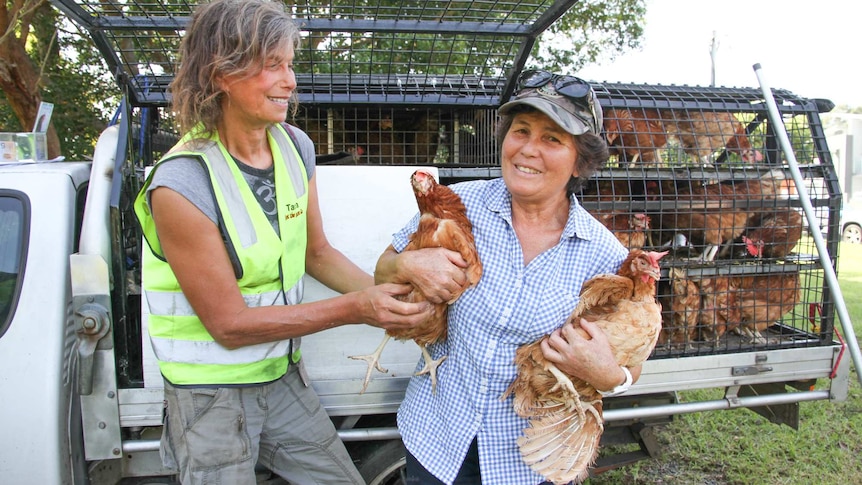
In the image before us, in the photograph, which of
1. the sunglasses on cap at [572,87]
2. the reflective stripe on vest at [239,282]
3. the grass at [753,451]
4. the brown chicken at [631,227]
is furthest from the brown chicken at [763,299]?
the reflective stripe on vest at [239,282]

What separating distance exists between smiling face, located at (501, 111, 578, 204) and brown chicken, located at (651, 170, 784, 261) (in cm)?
135

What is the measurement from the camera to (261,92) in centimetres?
185

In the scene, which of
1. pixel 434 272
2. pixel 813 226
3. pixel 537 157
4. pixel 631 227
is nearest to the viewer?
pixel 434 272

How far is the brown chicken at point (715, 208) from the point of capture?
3143 mm

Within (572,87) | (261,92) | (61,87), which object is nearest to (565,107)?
(572,87)

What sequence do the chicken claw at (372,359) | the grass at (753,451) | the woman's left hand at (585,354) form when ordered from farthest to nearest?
the grass at (753,451) → the chicken claw at (372,359) → the woman's left hand at (585,354)

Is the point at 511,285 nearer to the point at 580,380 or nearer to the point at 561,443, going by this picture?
the point at 580,380

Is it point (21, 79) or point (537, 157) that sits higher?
point (21, 79)

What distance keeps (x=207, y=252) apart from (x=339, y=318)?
1.55 feet

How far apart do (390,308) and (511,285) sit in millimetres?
418

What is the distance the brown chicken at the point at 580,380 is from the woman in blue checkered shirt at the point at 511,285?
5cm

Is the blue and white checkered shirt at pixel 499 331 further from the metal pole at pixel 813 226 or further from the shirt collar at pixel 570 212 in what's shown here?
the metal pole at pixel 813 226

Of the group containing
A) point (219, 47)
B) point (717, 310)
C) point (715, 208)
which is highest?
point (219, 47)

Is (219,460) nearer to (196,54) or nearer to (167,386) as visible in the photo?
(167,386)
